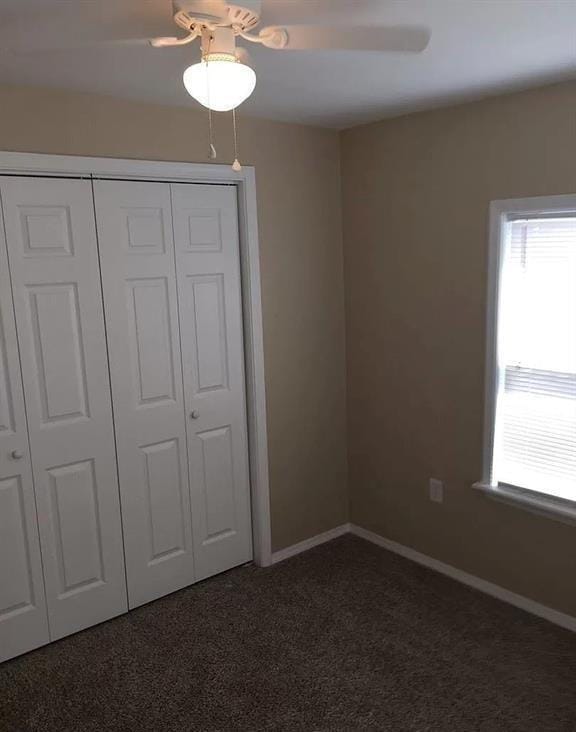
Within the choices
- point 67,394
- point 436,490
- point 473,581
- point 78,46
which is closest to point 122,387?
point 67,394

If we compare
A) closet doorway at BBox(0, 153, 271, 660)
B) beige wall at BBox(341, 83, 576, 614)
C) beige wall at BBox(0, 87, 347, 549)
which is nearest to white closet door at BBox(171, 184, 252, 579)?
closet doorway at BBox(0, 153, 271, 660)

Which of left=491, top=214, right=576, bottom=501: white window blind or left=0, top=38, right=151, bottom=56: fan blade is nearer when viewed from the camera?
left=0, top=38, right=151, bottom=56: fan blade

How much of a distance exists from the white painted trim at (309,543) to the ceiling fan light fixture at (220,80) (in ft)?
8.31

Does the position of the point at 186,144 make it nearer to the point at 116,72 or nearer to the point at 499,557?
the point at 116,72

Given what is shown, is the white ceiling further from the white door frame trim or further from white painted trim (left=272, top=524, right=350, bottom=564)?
white painted trim (left=272, top=524, right=350, bottom=564)

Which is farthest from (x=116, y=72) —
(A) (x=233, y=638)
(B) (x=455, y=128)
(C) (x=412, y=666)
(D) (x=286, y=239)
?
(C) (x=412, y=666)

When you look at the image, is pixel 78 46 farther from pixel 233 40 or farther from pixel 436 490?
pixel 436 490

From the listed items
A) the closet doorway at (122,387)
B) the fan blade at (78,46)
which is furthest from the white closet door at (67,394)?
the fan blade at (78,46)

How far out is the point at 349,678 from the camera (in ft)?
8.23

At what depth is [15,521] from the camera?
2619 mm

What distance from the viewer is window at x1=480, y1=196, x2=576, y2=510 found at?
8.57ft

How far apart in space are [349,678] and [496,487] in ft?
3.55

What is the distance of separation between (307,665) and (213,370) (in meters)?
1.38

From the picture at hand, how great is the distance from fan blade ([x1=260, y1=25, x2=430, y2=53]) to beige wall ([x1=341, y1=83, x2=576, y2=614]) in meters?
1.19
